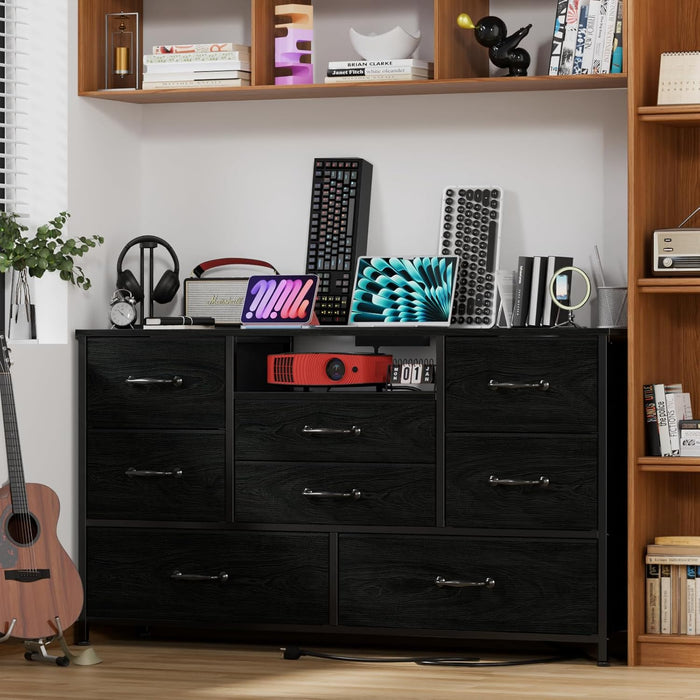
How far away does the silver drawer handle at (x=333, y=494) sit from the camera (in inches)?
136

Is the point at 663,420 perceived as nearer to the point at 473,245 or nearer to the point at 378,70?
the point at 473,245

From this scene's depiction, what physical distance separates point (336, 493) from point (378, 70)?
1.20m

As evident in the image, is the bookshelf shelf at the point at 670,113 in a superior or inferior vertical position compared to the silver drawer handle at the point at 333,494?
superior

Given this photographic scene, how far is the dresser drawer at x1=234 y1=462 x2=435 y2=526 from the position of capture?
3.43 meters

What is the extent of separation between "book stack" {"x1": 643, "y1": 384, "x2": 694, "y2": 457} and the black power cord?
64 centimetres

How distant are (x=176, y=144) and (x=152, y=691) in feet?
5.77

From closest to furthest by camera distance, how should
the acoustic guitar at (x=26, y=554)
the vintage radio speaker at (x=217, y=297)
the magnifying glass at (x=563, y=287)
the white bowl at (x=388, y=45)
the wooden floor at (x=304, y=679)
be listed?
the wooden floor at (x=304, y=679) < the acoustic guitar at (x=26, y=554) < the magnifying glass at (x=563, y=287) < the white bowl at (x=388, y=45) < the vintage radio speaker at (x=217, y=297)

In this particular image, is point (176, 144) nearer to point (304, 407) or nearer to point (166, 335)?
point (166, 335)

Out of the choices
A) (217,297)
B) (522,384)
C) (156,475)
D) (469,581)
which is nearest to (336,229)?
(217,297)

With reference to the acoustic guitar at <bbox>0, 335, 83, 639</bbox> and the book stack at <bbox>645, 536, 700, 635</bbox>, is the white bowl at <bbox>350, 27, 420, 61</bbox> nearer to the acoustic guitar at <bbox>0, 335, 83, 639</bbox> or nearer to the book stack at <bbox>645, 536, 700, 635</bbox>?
the acoustic guitar at <bbox>0, 335, 83, 639</bbox>

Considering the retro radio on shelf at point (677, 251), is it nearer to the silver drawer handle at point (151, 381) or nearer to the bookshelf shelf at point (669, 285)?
the bookshelf shelf at point (669, 285)

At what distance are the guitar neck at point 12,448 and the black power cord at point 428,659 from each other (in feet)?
2.77

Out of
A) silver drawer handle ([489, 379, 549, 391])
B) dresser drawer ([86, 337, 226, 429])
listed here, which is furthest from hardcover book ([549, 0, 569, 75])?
dresser drawer ([86, 337, 226, 429])

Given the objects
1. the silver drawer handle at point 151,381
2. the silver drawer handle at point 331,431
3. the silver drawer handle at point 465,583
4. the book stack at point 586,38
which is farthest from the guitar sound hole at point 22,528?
the book stack at point 586,38
